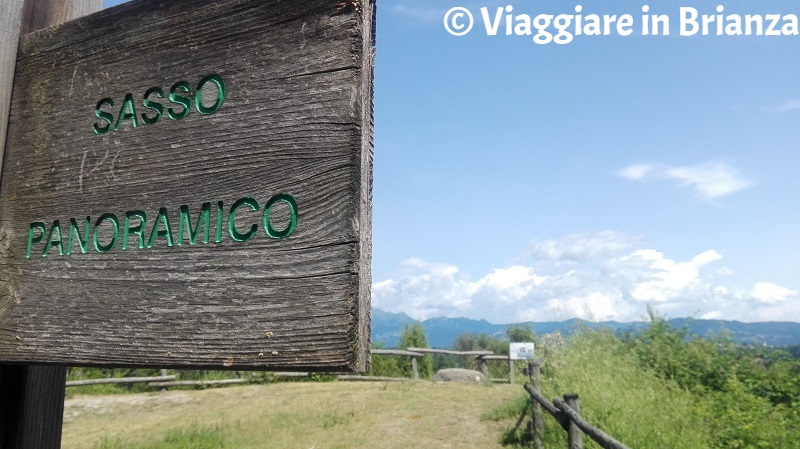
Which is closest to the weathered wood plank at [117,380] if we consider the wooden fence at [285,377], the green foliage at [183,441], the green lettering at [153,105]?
the wooden fence at [285,377]

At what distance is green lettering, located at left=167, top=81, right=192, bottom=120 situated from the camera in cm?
131

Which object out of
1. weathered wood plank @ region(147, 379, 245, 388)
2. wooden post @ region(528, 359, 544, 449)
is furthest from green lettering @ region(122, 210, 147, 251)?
weathered wood plank @ region(147, 379, 245, 388)

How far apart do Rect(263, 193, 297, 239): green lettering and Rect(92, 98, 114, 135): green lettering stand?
50 cm

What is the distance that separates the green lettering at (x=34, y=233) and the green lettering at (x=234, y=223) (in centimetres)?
54

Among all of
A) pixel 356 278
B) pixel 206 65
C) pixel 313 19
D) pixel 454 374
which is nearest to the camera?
pixel 356 278

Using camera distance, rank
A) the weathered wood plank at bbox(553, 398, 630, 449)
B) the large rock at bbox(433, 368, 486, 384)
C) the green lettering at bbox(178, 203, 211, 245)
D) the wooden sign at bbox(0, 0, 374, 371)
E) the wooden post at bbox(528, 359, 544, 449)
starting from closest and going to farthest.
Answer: the wooden sign at bbox(0, 0, 374, 371)
the green lettering at bbox(178, 203, 211, 245)
the weathered wood plank at bbox(553, 398, 630, 449)
the wooden post at bbox(528, 359, 544, 449)
the large rock at bbox(433, 368, 486, 384)

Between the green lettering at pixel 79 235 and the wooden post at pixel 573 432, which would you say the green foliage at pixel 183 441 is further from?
the green lettering at pixel 79 235

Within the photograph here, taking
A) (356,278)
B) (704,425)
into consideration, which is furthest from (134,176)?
(704,425)

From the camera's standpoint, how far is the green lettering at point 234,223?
3.77ft

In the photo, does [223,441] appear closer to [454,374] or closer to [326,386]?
[326,386]

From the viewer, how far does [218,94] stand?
127cm

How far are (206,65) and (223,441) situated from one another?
9.53 metres

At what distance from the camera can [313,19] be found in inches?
46.7

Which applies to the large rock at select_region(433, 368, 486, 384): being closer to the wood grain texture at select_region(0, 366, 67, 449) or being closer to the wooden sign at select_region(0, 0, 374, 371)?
the wood grain texture at select_region(0, 366, 67, 449)
